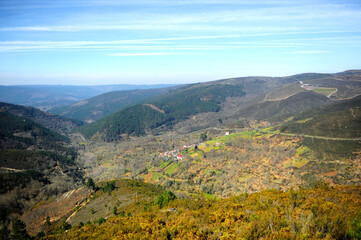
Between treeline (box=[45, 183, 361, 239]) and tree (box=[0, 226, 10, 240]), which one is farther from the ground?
treeline (box=[45, 183, 361, 239])

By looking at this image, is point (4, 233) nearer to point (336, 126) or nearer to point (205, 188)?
point (205, 188)

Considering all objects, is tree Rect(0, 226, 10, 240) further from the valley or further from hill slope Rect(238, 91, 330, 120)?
hill slope Rect(238, 91, 330, 120)

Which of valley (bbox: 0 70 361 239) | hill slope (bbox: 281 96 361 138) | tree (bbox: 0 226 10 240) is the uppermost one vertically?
hill slope (bbox: 281 96 361 138)

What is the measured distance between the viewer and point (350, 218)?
1476 cm

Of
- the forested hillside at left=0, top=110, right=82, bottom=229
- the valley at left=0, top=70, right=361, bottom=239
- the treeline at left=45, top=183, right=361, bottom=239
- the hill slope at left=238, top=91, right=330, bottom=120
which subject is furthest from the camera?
the hill slope at left=238, top=91, right=330, bottom=120

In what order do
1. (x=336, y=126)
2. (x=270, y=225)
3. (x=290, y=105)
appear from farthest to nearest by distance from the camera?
(x=290, y=105) < (x=336, y=126) < (x=270, y=225)

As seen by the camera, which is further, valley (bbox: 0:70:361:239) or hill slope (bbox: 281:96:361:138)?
hill slope (bbox: 281:96:361:138)

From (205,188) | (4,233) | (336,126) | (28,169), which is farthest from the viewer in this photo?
(28,169)

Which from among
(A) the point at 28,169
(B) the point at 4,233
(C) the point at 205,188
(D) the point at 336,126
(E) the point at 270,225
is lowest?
(B) the point at 4,233

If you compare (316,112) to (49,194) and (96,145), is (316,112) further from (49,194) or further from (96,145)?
(96,145)

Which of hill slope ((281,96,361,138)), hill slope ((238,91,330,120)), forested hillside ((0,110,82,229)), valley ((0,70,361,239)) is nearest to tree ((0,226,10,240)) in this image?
valley ((0,70,361,239))

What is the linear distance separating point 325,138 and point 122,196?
67.3 metres

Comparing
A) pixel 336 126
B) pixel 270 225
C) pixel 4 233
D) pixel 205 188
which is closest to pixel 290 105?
pixel 336 126

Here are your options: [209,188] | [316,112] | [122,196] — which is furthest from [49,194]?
[316,112]
